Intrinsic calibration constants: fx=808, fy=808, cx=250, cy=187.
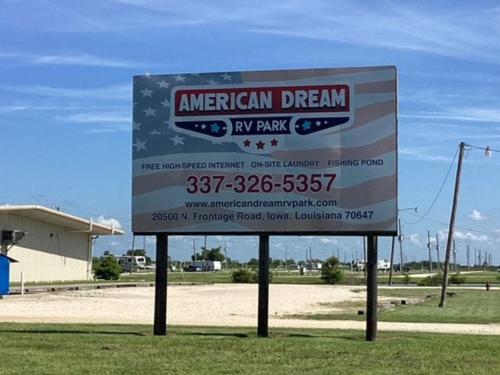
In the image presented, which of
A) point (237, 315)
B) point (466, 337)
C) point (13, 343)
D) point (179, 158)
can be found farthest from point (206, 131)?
point (237, 315)

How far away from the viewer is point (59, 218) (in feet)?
204

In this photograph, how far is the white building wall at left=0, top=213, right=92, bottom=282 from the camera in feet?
191

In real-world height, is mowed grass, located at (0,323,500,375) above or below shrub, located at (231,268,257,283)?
above

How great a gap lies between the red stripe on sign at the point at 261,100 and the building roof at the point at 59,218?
39435 mm

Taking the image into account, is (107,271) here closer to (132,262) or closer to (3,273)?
(132,262)

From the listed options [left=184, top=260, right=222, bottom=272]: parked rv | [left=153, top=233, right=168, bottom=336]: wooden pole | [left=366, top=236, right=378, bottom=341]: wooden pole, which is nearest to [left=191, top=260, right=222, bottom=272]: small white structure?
[left=184, top=260, right=222, bottom=272]: parked rv

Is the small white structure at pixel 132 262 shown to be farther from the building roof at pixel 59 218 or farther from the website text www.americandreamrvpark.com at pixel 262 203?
the website text www.americandreamrvpark.com at pixel 262 203

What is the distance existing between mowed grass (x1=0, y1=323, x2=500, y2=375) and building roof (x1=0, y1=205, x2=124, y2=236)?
39.8 meters

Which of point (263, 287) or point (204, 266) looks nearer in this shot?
point (263, 287)

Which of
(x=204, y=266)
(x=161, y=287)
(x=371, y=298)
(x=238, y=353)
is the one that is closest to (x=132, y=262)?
(x=204, y=266)

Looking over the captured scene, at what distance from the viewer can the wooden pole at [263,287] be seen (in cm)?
1709

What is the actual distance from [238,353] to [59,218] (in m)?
50.8

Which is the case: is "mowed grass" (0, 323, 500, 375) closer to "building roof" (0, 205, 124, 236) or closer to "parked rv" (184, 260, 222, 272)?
"building roof" (0, 205, 124, 236)

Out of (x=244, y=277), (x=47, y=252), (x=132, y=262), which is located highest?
(x=47, y=252)
